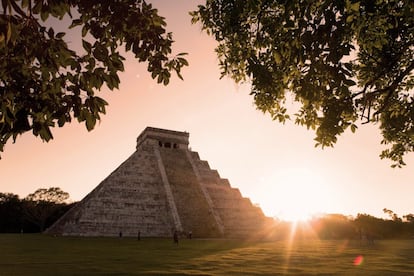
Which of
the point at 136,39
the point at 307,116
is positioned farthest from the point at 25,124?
the point at 307,116

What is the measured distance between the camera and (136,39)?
4613 millimetres

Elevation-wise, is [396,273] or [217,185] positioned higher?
[217,185]

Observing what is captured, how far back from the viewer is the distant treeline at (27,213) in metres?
58.8

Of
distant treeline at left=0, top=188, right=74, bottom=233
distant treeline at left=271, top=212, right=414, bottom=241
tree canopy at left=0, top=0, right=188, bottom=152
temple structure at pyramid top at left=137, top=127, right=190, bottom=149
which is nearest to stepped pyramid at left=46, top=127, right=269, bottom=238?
temple structure at pyramid top at left=137, top=127, right=190, bottom=149

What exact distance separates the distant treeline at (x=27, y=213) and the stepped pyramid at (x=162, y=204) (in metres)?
21.3

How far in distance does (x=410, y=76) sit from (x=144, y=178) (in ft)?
115

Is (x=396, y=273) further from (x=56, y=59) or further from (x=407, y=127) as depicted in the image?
(x=56, y=59)

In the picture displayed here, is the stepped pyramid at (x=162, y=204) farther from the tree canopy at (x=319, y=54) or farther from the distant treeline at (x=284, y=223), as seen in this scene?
the tree canopy at (x=319, y=54)

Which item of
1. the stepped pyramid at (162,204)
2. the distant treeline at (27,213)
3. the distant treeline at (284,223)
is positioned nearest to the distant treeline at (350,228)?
the distant treeline at (284,223)

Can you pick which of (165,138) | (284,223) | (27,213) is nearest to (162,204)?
(165,138)

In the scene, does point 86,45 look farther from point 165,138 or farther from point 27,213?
point 27,213

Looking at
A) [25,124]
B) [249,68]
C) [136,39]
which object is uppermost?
[249,68]

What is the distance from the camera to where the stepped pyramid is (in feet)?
113

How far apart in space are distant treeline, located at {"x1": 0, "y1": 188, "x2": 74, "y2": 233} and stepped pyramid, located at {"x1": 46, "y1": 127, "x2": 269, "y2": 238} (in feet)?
69.8
